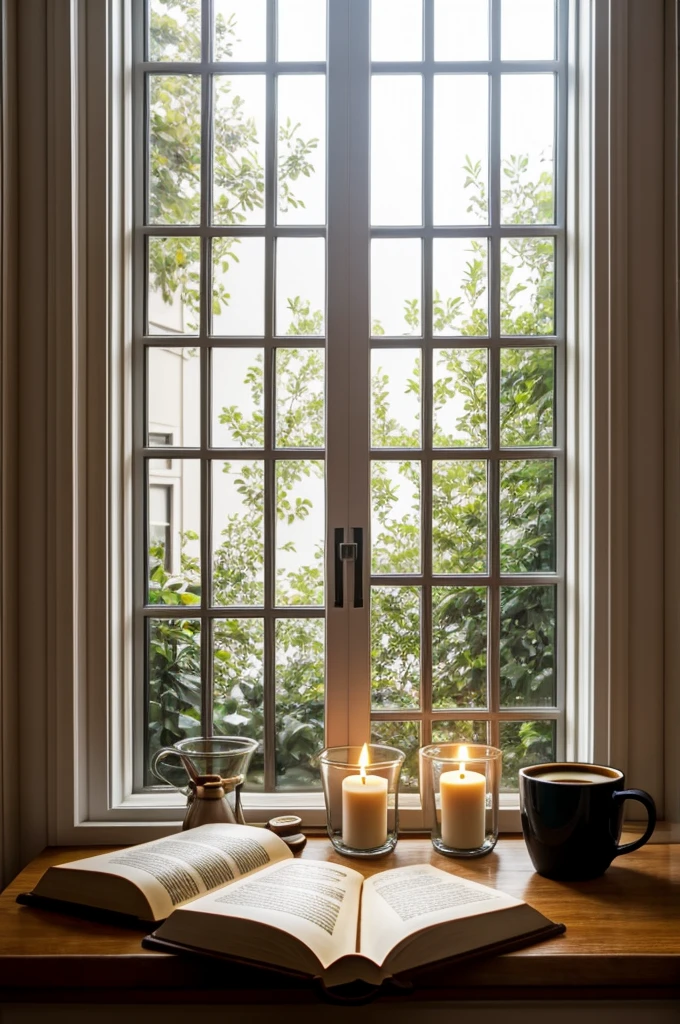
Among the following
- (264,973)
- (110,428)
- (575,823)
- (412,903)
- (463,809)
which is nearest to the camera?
(264,973)

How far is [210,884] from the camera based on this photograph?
1169mm

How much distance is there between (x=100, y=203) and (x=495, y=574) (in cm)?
101

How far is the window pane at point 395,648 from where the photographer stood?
5.24 feet

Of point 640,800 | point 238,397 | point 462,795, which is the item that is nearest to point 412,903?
point 462,795

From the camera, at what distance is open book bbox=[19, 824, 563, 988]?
39.4 inches

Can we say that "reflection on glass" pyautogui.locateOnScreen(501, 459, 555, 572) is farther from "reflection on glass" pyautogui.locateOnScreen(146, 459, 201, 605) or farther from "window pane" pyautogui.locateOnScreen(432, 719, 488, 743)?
"reflection on glass" pyautogui.locateOnScreen(146, 459, 201, 605)

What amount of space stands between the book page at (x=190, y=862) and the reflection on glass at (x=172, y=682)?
0.32 metres

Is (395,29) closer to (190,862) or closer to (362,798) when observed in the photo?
(362,798)

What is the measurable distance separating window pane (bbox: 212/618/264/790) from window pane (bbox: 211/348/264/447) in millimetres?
359

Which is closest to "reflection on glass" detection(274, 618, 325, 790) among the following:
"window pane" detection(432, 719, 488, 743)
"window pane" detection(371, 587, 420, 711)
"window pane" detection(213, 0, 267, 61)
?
"window pane" detection(371, 587, 420, 711)

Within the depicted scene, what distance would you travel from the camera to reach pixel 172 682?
1.63m

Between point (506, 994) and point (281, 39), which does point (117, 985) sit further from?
point (281, 39)

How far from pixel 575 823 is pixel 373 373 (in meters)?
0.87

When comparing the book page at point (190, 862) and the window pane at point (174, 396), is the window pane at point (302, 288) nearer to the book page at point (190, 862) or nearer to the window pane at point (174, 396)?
the window pane at point (174, 396)
